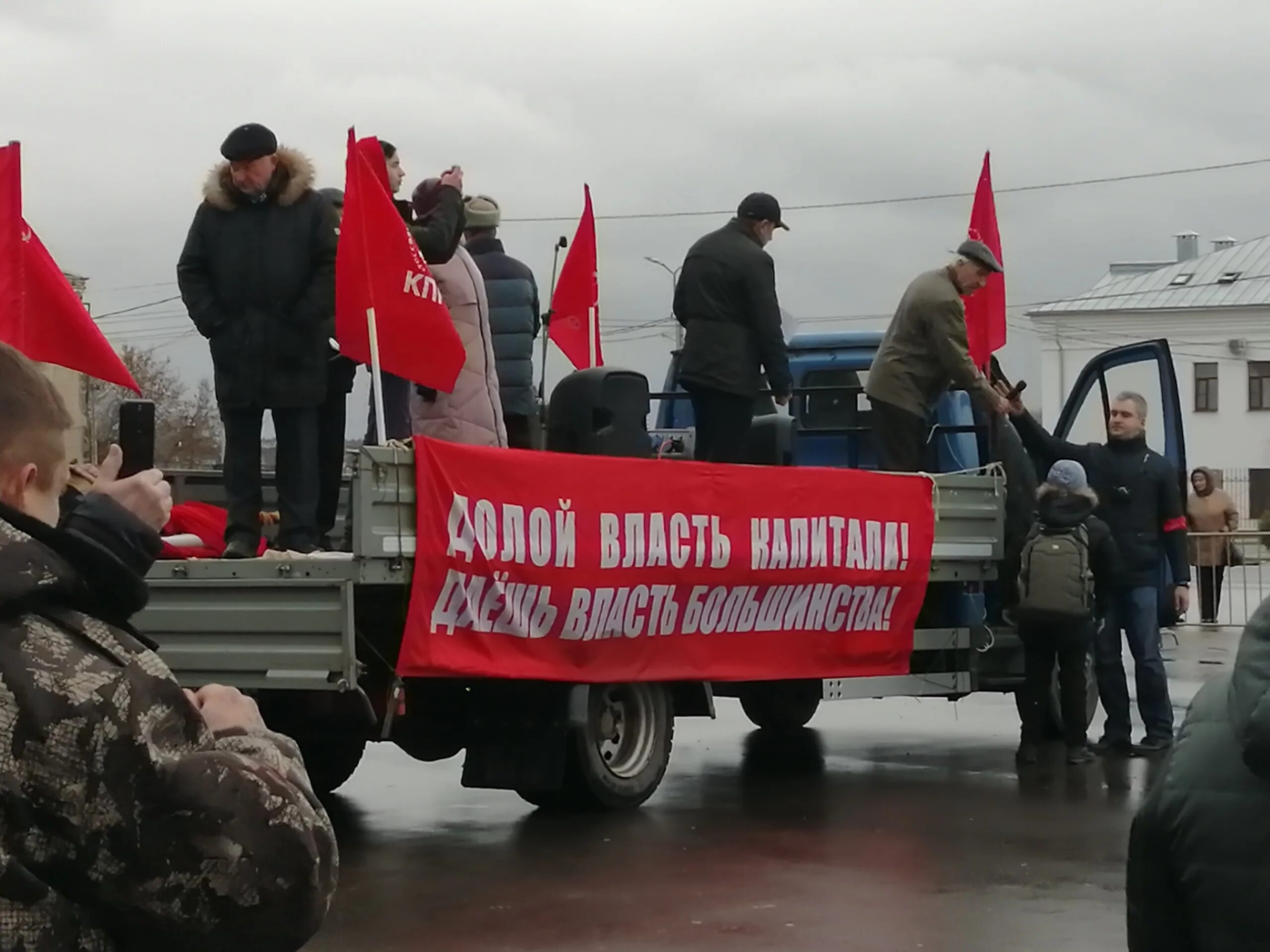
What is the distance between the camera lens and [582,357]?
1422cm

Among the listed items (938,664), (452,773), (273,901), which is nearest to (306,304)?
(452,773)

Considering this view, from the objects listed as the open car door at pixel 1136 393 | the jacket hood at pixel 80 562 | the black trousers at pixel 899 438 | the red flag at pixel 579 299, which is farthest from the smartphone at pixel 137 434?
the red flag at pixel 579 299

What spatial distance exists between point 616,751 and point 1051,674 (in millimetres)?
3120

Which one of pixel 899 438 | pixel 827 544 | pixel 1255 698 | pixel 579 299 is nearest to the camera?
pixel 1255 698

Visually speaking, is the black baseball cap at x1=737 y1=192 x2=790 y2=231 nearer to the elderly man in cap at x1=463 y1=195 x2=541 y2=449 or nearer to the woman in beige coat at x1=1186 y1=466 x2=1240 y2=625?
the elderly man in cap at x1=463 y1=195 x2=541 y2=449

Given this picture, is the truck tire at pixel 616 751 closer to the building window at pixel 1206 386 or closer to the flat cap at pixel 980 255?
the flat cap at pixel 980 255

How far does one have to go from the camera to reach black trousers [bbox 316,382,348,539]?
9.12 meters

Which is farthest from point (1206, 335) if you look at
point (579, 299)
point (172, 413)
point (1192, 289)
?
point (579, 299)

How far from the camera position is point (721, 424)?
414 inches

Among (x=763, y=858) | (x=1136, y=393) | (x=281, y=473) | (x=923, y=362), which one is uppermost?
(x=923, y=362)

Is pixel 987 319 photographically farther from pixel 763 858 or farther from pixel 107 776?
pixel 107 776

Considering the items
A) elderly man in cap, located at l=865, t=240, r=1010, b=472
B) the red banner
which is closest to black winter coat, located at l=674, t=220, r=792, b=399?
elderly man in cap, located at l=865, t=240, r=1010, b=472

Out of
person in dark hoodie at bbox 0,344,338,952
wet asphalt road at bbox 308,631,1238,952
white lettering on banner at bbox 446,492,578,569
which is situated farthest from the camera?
white lettering on banner at bbox 446,492,578,569

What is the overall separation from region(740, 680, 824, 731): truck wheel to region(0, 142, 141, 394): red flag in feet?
11.8
